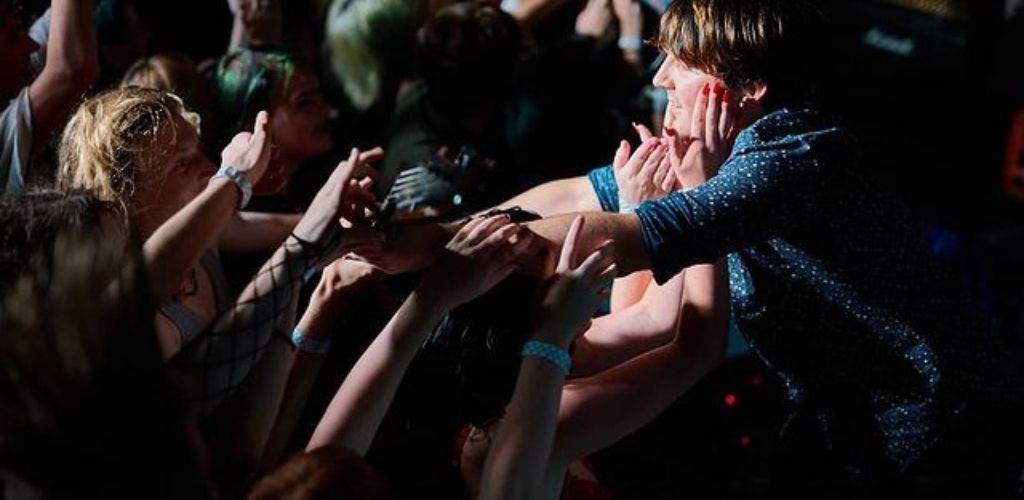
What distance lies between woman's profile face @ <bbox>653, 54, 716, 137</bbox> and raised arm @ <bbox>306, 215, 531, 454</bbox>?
0.51 m

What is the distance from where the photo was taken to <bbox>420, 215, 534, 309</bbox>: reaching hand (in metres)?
2.40

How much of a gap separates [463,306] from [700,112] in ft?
1.74

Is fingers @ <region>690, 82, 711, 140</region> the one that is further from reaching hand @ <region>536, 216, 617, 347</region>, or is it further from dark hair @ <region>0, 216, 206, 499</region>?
dark hair @ <region>0, 216, 206, 499</region>

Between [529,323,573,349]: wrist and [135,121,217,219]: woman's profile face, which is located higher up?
[135,121,217,219]: woman's profile face

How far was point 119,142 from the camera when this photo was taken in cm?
274

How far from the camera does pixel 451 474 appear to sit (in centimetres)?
263

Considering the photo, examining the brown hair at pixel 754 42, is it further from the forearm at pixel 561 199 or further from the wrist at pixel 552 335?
the wrist at pixel 552 335

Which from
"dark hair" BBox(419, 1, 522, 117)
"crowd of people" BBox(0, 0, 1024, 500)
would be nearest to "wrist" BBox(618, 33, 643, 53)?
"dark hair" BBox(419, 1, 522, 117)

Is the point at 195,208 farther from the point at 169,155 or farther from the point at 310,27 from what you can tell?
the point at 310,27

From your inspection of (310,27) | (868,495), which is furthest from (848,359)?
(310,27)

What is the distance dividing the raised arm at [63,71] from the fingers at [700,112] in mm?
1247

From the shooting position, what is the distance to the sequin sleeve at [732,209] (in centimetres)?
249

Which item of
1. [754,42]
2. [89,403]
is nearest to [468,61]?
[754,42]

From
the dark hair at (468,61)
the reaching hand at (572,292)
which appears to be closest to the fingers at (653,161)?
the reaching hand at (572,292)
